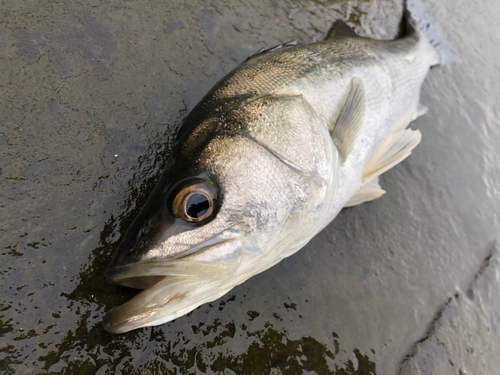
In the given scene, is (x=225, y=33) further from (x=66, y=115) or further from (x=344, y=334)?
(x=344, y=334)

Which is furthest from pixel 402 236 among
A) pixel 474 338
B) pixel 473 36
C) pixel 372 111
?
pixel 473 36

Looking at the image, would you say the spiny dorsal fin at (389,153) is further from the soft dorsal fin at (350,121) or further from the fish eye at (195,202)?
the fish eye at (195,202)

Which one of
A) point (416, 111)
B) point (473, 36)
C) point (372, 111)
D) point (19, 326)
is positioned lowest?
point (19, 326)

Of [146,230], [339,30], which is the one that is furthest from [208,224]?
[339,30]

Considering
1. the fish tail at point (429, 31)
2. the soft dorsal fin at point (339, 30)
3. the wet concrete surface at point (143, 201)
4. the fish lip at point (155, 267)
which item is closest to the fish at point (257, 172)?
the fish lip at point (155, 267)

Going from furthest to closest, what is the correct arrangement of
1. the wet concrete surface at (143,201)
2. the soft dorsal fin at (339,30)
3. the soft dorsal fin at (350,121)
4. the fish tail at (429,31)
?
the fish tail at (429,31) < the soft dorsal fin at (339,30) < the soft dorsal fin at (350,121) < the wet concrete surface at (143,201)

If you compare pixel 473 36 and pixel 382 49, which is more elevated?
pixel 473 36
